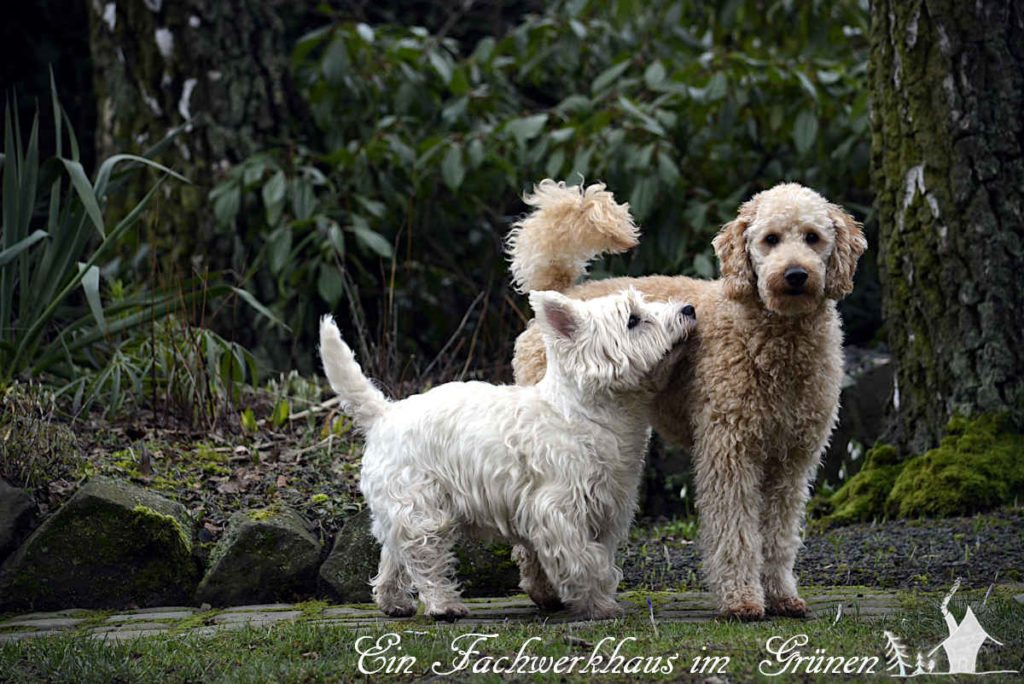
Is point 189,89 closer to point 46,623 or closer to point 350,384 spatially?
point 350,384

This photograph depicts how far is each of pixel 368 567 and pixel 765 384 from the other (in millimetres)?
2189

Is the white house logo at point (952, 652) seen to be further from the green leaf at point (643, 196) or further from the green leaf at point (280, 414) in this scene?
the green leaf at point (643, 196)

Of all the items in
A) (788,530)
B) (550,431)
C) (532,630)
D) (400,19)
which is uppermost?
(400,19)

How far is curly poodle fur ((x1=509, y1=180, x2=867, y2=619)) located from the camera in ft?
15.1

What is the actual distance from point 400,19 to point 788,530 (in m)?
11.3

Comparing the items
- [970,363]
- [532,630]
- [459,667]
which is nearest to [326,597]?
[532,630]

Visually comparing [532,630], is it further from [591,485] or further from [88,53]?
[88,53]

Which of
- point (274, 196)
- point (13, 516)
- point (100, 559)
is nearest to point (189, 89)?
point (274, 196)

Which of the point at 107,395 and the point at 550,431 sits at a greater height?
the point at 550,431

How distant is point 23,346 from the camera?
658cm

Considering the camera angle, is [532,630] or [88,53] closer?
[532,630]

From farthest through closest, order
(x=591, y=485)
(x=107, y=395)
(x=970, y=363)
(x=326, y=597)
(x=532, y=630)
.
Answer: (x=107, y=395), (x=970, y=363), (x=326, y=597), (x=591, y=485), (x=532, y=630)

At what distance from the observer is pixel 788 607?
4.72 m

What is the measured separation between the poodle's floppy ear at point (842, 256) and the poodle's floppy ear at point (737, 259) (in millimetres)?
317
